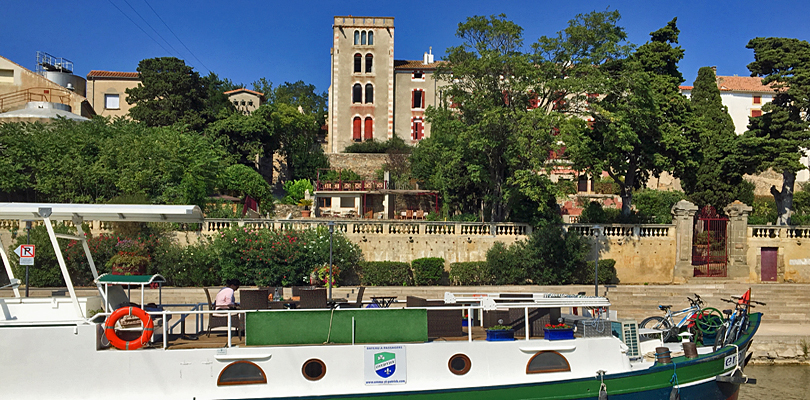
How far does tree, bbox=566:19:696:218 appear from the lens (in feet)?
84.8

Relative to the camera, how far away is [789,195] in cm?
2923

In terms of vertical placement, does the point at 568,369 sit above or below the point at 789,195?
below

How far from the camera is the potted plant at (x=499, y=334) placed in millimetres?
12000

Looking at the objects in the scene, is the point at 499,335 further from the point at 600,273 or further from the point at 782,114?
the point at 782,114

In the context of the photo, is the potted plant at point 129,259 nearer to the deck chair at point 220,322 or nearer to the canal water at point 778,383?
the deck chair at point 220,322

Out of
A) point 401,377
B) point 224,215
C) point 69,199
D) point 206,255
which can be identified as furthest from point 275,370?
point 69,199

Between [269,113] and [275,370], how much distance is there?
36.0 m

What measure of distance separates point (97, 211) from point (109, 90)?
45.7m

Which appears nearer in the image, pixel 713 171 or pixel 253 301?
pixel 253 301

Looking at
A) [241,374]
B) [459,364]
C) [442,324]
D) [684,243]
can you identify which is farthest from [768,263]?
[241,374]

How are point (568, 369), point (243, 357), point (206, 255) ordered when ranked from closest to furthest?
point (243, 357) < point (568, 369) < point (206, 255)

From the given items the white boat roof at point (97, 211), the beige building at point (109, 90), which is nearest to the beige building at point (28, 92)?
the beige building at point (109, 90)

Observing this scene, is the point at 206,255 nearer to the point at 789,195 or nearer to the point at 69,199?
the point at 69,199

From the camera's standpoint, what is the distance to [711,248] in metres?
28.9
